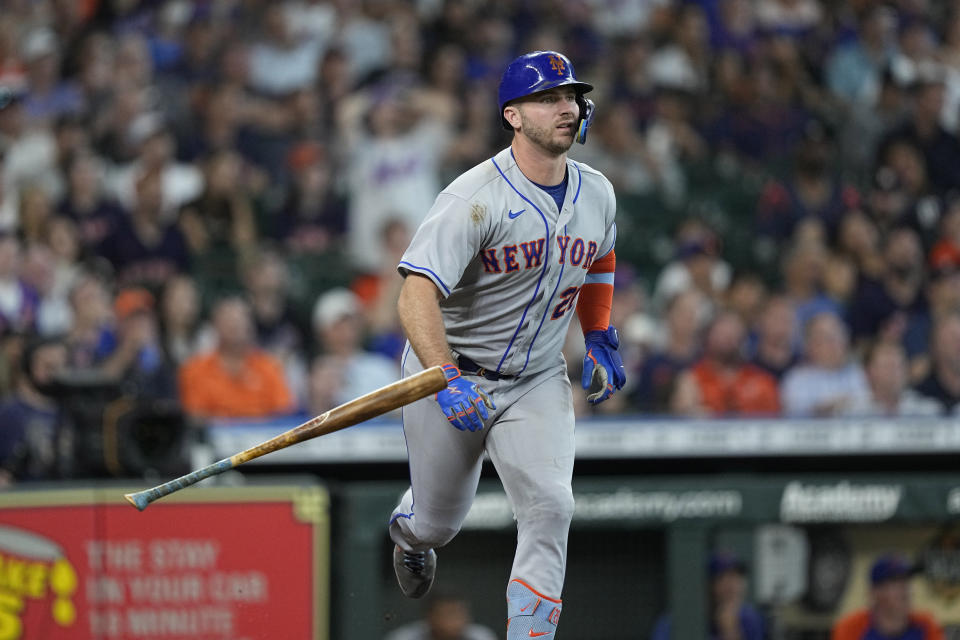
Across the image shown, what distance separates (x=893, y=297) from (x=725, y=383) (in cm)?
188

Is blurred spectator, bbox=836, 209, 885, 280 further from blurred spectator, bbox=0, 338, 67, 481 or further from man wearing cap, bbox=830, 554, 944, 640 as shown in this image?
blurred spectator, bbox=0, 338, 67, 481

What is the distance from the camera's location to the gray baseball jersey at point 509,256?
4.44 metres

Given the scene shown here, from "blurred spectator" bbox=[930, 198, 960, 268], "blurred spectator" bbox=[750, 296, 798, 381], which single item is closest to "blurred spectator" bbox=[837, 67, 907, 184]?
"blurred spectator" bbox=[930, 198, 960, 268]

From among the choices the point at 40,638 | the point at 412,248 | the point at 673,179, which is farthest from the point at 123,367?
the point at 673,179

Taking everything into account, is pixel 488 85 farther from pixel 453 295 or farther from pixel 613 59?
pixel 453 295

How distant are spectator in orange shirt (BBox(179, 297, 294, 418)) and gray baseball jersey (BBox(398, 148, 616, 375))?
342 cm

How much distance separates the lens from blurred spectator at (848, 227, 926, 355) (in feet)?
30.2

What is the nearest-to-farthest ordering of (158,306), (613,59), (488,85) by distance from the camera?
(158,306), (488,85), (613,59)

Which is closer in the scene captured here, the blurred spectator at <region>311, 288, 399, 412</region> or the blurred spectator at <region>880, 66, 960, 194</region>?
the blurred spectator at <region>311, 288, 399, 412</region>

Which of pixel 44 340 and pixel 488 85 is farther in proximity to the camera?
pixel 488 85

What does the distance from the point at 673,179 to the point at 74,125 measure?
4.36 meters

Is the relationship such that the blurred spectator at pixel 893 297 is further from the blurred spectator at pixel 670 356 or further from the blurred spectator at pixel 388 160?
the blurred spectator at pixel 388 160

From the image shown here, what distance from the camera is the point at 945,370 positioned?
8.16 metres

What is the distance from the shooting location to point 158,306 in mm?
8594
